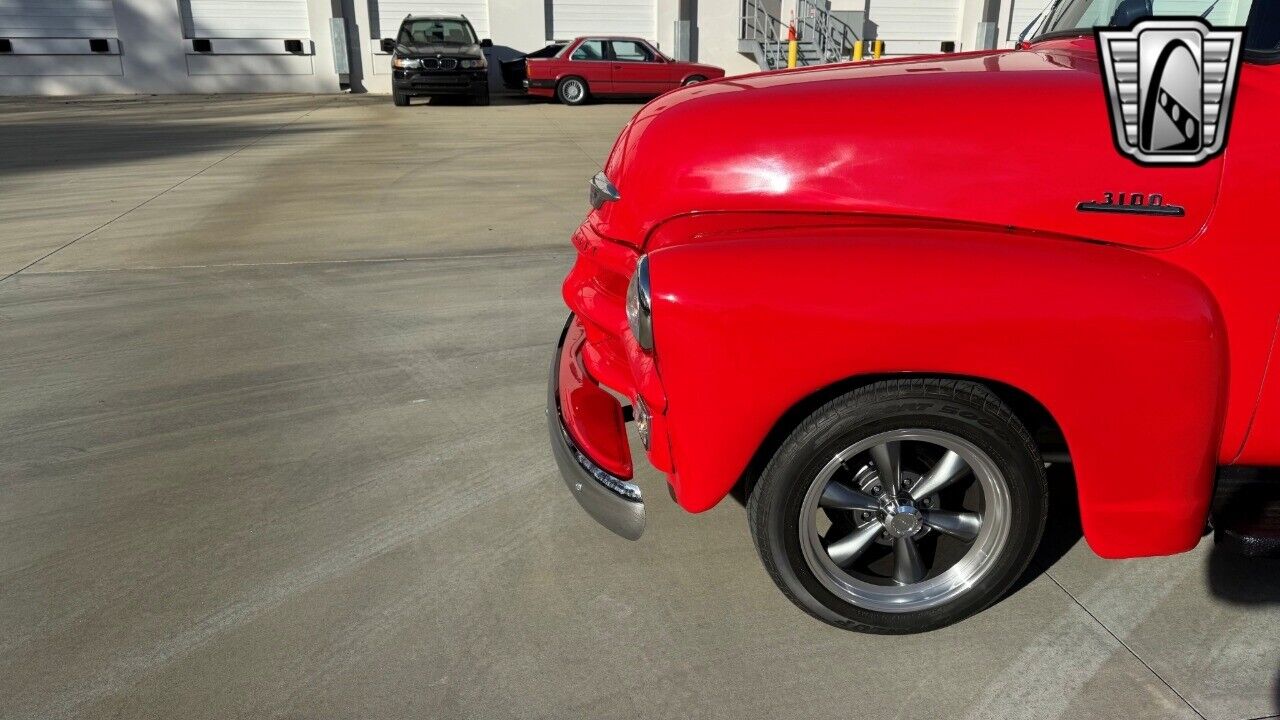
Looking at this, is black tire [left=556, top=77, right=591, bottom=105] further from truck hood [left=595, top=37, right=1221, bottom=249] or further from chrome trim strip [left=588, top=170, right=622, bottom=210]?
truck hood [left=595, top=37, right=1221, bottom=249]

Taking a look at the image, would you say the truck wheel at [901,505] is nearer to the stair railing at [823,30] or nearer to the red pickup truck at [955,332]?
the red pickup truck at [955,332]

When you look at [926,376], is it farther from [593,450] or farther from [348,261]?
[348,261]

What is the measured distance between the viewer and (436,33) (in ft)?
65.5

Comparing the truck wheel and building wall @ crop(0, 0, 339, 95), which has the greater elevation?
building wall @ crop(0, 0, 339, 95)

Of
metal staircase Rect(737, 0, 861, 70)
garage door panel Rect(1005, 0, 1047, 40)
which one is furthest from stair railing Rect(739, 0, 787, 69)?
garage door panel Rect(1005, 0, 1047, 40)

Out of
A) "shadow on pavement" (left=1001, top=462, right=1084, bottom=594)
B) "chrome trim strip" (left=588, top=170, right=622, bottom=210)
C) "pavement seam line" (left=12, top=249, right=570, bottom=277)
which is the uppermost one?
"chrome trim strip" (left=588, top=170, right=622, bottom=210)

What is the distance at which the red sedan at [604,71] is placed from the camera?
66.7 feet

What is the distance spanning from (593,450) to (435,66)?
17113 millimetres

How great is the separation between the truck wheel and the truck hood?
516 mm

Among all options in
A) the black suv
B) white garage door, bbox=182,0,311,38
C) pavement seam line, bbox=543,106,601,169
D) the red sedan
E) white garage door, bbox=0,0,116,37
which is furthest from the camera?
white garage door, bbox=182,0,311,38

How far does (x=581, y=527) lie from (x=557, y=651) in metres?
0.68

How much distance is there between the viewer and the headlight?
247 cm

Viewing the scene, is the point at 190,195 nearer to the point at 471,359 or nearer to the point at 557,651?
the point at 471,359

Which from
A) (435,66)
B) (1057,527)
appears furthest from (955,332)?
(435,66)
